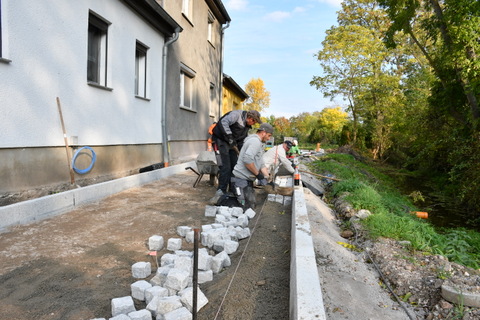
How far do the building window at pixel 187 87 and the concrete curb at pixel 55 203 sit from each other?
17.8 feet

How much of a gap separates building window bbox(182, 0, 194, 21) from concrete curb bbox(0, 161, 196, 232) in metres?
7.00

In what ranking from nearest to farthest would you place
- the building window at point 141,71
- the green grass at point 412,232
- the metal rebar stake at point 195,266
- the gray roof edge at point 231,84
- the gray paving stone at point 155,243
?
the metal rebar stake at point 195,266
the gray paving stone at point 155,243
the green grass at point 412,232
the building window at point 141,71
the gray roof edge at point 231,84

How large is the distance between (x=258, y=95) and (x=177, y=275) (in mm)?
46433

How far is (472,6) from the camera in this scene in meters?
7.17

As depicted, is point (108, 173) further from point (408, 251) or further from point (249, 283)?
point (408, 251)

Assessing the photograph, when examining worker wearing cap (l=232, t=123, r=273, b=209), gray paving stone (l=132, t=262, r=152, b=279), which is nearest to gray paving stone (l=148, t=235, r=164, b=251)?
gray paving stone (l=132, t=262, r=152, b=279)

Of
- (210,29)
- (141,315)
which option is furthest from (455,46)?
(141,315)

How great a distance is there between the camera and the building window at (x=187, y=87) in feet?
35.6

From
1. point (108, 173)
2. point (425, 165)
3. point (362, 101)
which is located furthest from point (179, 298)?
point (362, 101)

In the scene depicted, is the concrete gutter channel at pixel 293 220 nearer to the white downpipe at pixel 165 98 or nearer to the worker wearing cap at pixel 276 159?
the worker wearing cap at pixel 276 159

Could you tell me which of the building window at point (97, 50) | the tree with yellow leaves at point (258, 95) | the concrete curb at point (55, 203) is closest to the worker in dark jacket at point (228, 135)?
the concrete curb at point (55, 203)

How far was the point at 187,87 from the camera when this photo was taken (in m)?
11.5

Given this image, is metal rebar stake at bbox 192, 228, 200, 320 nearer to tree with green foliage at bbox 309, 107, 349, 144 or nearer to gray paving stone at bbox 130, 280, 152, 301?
gray paving stone at bbox 130, 280, 152, 301

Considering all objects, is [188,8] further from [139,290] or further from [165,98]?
[139,290]
